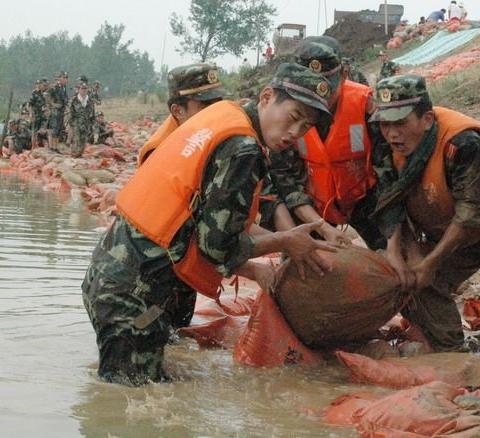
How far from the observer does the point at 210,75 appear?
508 cm

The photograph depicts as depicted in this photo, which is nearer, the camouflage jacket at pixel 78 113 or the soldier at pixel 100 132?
the camouflage jacket at pixel 78 113

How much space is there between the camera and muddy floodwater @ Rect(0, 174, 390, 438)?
3.60 metres

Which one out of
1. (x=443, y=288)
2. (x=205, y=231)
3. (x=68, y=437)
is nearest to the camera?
(x=68, y=437)

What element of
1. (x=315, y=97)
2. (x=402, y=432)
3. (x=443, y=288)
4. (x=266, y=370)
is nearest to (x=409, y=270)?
(x=443, y=288)

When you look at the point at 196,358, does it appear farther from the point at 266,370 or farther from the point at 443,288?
the point at 443,288

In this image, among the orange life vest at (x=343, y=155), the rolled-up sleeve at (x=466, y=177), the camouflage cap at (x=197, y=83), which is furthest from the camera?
the camouflage cap at (x=197, y=83)

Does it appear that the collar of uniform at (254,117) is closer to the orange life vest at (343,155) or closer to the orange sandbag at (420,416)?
the orange life vest at (343,155)

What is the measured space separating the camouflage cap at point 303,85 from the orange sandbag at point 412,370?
3.69 ft

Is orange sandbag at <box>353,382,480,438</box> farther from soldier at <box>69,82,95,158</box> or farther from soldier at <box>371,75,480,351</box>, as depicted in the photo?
soldier at <box>69,82,95,158</box>

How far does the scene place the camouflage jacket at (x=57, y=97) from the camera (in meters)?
22.4

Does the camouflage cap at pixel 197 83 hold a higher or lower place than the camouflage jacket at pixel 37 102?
higher

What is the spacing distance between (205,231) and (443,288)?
1.58 m

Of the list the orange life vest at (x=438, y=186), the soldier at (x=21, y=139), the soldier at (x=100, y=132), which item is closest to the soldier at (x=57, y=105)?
the soldier at (x=21, y=139)

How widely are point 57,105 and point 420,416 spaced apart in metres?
19.8
